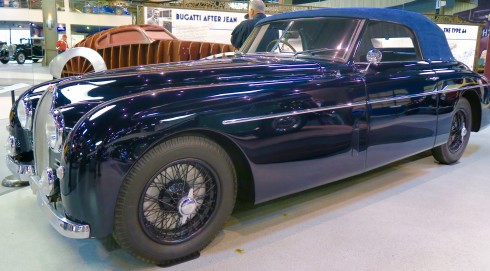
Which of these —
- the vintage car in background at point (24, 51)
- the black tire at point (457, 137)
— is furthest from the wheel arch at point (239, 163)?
the vintage car in background at point (24, 51)

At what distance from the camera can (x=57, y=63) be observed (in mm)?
5168

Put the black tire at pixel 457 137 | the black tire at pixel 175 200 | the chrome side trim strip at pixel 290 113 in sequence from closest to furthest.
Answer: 1. the black tire at pixel 175 200
2. the chrome side trim strip at pixel 290 113
3. the black tire at pixel 457 137

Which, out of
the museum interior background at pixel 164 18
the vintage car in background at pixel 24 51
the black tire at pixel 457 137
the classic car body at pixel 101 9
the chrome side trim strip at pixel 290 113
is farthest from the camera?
the classic car body at pixel 101 9

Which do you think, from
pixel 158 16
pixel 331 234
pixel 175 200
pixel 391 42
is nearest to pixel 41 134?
pixel 175 200

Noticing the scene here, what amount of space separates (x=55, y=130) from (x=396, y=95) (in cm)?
229

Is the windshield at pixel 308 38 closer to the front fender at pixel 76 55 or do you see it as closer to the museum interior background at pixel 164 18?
the front fender at pixel 76 55

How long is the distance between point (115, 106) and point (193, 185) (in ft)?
1.91

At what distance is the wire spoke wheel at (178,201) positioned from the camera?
6.65ft

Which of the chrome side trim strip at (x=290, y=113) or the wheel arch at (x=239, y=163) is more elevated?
the chrome side trim strip at (x=290, y=113)

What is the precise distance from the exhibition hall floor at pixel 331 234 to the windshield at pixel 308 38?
108 cm

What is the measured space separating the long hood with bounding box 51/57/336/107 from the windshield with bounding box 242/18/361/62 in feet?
1.25

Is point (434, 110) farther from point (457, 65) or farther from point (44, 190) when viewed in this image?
point (44, 190)

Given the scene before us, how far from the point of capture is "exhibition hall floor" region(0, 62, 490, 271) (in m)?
2.17

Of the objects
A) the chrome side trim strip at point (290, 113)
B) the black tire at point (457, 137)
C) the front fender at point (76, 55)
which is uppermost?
the front fender at point (76, 55)
